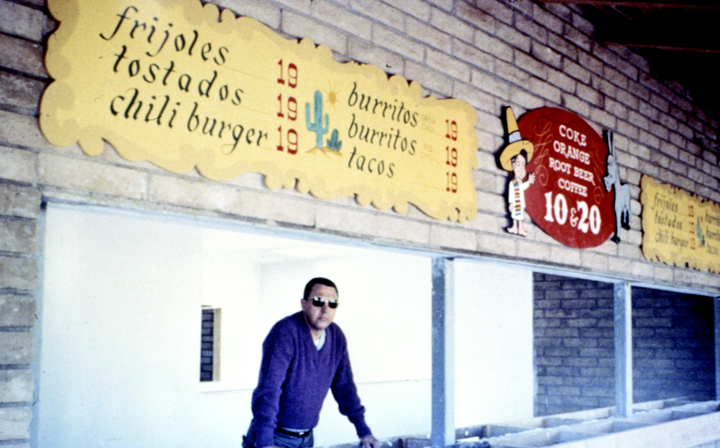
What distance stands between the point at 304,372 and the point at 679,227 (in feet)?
14.2

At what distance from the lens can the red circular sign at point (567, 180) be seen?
483 centimetres

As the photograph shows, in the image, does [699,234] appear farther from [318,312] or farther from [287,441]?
[287,441]

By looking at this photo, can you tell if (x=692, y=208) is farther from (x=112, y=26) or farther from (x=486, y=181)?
(x=112, y=26)

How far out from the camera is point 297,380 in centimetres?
369

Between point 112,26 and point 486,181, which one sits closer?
point 112,26

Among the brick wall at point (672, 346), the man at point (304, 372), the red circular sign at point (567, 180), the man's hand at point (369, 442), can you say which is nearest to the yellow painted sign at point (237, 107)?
the man at point (304, 372)

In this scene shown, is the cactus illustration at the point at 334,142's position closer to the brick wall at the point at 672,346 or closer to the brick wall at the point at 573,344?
the brick wall at the point at 672,346

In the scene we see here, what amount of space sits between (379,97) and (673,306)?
20.7 feet

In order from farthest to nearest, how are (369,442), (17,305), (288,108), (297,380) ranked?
(369,442) → (297,380) → (288,108) → (17,305)

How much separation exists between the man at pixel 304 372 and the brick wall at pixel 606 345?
228 inches

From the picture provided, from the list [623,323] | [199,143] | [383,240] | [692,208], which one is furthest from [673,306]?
[199,143]

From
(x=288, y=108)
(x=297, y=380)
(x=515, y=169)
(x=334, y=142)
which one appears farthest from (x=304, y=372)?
(x=515, y=169)

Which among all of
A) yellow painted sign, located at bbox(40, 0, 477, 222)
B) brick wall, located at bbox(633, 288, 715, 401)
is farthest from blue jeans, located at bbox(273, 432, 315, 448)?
brick wall, located at bbox(633, 288, 715, 401)

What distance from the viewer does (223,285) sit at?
1195cm
